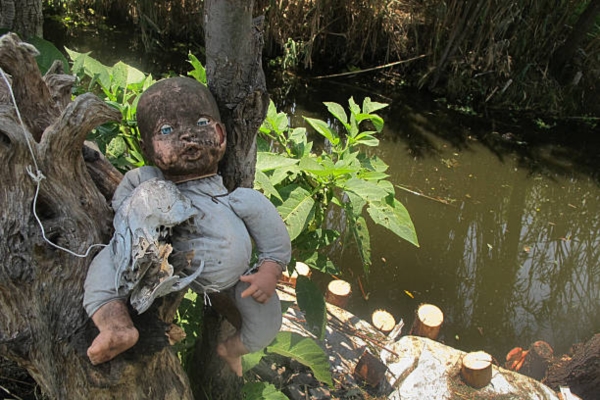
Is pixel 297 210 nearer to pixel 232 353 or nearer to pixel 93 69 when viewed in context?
pixel 232 353

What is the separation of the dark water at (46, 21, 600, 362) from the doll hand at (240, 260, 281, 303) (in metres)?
2.47


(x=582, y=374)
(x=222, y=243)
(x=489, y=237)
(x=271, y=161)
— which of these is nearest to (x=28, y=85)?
(x=222, y=243)

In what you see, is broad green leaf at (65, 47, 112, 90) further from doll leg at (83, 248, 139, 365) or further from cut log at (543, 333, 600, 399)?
cut log at (543, 333, 600, 399)

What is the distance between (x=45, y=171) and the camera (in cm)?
136

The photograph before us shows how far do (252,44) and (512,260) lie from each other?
3526 mm

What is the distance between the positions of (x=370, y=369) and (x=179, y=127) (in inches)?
72.0

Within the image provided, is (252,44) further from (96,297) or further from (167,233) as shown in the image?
(96,297)

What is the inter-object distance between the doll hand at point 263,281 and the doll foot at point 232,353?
0.29 m

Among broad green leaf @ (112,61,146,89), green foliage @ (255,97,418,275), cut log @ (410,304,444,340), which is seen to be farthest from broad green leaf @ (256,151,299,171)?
cut log @ (410,304,444,340)

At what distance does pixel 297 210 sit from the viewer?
199cm

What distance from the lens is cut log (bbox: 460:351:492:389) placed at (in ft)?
9.14

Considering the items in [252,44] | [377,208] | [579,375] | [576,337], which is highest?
[252,44]

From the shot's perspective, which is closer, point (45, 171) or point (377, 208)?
point (45, 171)

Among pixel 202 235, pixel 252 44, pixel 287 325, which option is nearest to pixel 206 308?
pixel 202 235
